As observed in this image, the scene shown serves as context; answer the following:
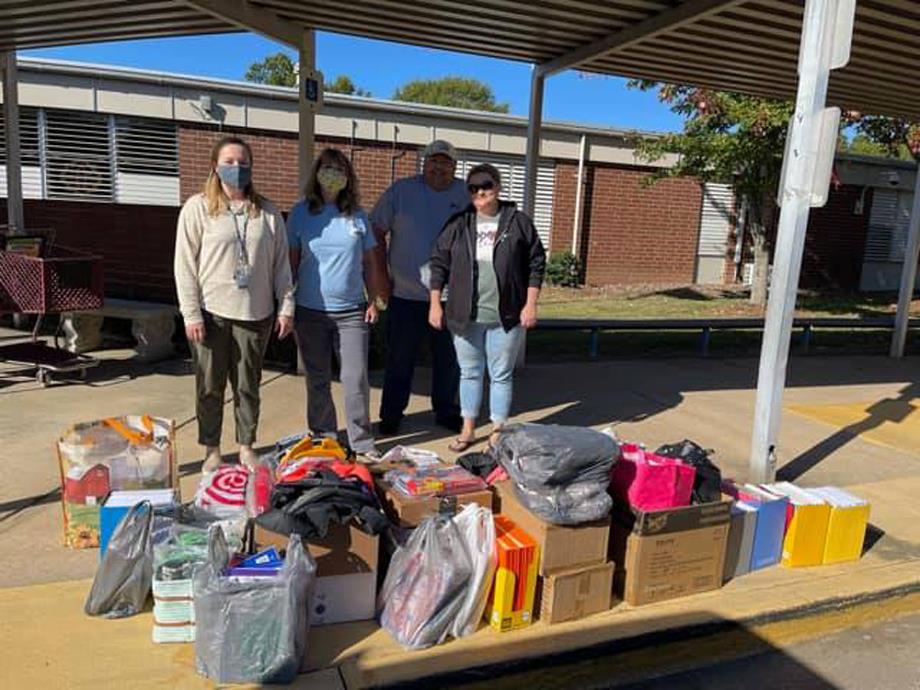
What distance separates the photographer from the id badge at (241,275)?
3.89 m

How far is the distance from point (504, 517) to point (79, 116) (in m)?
13.0

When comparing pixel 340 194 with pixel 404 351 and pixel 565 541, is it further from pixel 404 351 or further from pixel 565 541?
pixel 565 541

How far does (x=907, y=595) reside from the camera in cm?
368

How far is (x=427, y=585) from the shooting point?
9.37 ft

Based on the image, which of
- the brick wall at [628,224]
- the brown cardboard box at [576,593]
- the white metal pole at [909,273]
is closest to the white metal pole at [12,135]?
the brown cardboard box at [576,593]

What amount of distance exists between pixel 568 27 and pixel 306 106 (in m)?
2.22

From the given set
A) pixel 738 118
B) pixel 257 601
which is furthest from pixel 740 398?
pixel 738 118

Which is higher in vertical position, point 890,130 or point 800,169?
point 890,130

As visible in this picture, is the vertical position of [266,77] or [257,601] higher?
[266,77]

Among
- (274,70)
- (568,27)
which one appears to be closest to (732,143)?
(568,27)

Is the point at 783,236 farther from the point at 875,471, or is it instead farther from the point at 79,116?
the point at 79,116

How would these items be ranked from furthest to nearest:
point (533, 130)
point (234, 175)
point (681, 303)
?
point (681, 303) < point (533, 130) < point (234, 175)

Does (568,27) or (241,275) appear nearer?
(241,275)

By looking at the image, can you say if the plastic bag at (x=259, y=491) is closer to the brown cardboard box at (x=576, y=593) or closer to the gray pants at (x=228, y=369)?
the gray pants at (x=228, y=369)
